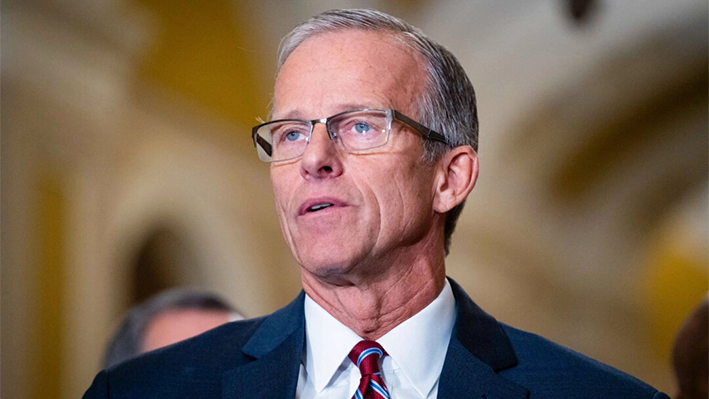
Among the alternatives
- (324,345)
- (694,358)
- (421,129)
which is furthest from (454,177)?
(694,358)

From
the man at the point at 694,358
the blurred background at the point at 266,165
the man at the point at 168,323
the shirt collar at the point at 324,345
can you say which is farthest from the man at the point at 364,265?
the blurred background at the point at 266,165

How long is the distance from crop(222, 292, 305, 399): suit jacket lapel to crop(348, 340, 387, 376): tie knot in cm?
13

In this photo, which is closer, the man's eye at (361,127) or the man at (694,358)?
the man's eye at (361,127)

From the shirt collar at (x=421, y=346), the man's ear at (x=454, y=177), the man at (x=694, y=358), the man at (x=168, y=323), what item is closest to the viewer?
the shirt collar at (x=421, y=346)

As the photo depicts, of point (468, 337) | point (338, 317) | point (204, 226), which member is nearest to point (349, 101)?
point (338, 317)

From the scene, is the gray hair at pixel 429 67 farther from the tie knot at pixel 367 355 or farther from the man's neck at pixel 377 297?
the tie knot at pixel 367 355

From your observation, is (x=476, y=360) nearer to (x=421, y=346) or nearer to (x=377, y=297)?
(x=421, y=346)

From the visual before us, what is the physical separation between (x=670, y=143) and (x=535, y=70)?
3.29 feet

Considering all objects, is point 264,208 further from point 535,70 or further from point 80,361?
point 535,70

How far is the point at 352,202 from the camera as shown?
1.80 metres

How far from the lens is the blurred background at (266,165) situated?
4.41 metres

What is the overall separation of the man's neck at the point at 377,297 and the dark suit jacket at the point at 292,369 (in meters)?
0.09

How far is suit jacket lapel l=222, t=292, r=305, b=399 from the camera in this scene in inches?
71.9

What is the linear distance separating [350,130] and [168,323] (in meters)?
1.56
